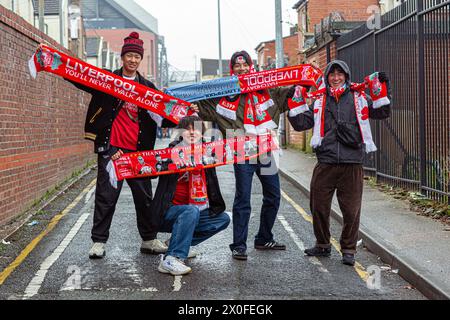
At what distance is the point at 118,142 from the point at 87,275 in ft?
4.77

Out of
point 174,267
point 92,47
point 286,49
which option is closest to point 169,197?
point 174,267

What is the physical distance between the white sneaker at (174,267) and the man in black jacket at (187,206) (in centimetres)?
3

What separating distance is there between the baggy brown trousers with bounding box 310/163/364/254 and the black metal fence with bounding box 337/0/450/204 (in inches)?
114

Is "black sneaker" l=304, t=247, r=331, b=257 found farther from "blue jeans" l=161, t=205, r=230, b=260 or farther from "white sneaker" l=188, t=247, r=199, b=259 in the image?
"white sneaker" l=188, t=247, r=199, b=259

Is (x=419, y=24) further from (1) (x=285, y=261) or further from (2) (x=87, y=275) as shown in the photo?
(2) (x=87, y=275)

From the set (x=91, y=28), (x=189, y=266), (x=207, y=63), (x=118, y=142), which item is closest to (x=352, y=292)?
(x=189, y=266)

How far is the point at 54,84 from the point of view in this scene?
14133mm

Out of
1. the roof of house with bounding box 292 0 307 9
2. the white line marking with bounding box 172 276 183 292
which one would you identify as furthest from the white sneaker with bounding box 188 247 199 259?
the roof of house with bounding box 292 0 307 9

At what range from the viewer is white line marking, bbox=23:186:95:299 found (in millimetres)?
5809

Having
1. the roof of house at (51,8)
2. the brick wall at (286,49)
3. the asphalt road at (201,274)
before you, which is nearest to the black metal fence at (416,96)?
the asphalt road at (201,274)

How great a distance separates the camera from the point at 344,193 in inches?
273

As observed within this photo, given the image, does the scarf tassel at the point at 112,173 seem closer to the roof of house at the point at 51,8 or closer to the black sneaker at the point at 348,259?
the black sneaker at the point at 348,259

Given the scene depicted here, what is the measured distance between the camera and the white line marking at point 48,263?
229 inches

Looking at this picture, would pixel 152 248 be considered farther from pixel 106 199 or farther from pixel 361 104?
pixel 361 104
